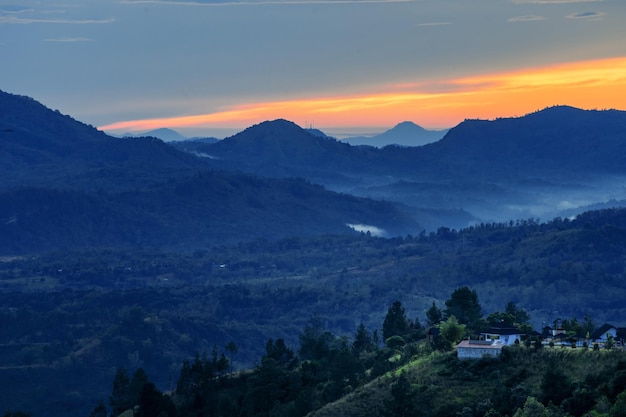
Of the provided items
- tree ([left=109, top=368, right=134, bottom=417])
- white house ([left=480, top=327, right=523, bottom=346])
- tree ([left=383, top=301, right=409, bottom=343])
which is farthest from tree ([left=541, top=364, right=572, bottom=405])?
tree ([left=109, top=368, right=134, bottom=417])

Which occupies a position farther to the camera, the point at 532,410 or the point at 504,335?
the point at 504,335

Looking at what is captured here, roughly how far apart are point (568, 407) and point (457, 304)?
50.7 meters

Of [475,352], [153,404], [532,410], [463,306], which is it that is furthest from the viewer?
[463,306]

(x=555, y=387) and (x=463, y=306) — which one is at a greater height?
(x=555, y=387)

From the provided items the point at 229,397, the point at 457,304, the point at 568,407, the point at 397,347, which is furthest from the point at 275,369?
the point at 568,407

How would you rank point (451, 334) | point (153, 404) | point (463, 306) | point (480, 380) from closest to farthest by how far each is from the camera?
point (480, 380)
point (451, 334)
point (153, 404)
point (463, 306)

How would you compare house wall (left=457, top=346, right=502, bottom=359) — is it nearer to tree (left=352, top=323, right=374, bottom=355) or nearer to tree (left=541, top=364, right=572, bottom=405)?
tree (left=541, top=364, right=572, bottom=405)

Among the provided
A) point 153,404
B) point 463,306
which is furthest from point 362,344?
point 153,404

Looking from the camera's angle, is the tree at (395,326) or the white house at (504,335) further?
the tree at (395,326)

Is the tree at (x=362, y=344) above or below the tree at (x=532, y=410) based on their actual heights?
below

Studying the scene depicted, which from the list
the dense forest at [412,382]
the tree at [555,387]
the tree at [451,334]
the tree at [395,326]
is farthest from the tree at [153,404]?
the tree at [555,387]

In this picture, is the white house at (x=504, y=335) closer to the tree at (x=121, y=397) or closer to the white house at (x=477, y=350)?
the white house at (x=477, y=350)

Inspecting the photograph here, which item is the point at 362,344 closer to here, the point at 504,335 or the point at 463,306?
the point at 463,306

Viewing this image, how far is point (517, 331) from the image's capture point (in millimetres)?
107562
